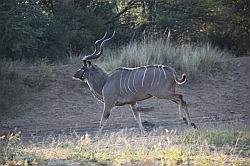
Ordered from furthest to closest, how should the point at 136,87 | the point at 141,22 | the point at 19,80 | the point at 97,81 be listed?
the point at 141,22 < the point at 19,80 < the point at 97,81 < the point at 136,87

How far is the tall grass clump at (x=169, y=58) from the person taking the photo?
57.1ft

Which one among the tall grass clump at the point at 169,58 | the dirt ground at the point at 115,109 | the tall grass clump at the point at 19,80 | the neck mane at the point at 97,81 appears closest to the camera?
the neck mane at the point at 97,81

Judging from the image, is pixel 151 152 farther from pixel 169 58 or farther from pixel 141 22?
pixel 141 22

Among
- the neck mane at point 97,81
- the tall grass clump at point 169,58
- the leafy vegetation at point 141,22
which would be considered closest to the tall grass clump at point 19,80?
the leafy vegetation at point 141,22

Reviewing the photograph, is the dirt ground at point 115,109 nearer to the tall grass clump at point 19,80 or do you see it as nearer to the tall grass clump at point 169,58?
the tall grass clump at point 19,80

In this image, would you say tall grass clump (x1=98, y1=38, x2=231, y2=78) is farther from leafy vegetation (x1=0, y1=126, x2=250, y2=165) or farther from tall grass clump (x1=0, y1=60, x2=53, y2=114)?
leafy vegetation (x1=0, y1=126, x2=250, y2=165)

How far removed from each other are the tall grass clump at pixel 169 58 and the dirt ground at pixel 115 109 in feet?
1.68

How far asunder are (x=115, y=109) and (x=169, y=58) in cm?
402

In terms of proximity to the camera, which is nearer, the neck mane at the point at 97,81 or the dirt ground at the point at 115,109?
the neck mane at the point at 97,81

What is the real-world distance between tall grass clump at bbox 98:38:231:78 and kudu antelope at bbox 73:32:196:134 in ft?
15.8

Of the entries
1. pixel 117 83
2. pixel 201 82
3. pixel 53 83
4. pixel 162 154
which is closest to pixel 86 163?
pixel 162 154

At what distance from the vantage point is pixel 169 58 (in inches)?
712

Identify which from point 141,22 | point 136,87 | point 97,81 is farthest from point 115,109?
point 141,22

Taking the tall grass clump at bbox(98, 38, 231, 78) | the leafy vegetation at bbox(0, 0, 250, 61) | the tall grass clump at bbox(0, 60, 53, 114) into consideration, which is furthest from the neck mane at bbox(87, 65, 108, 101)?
the leafy vegetation at bbox(0, 0, 250, 61)
